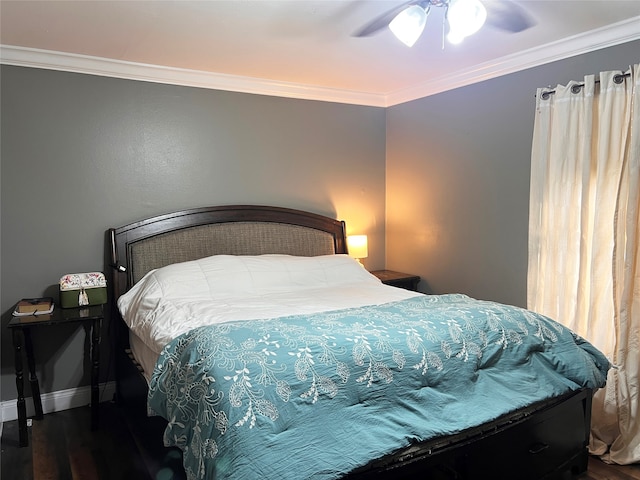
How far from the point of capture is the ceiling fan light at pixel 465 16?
192 cm

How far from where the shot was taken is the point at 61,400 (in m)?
3.17

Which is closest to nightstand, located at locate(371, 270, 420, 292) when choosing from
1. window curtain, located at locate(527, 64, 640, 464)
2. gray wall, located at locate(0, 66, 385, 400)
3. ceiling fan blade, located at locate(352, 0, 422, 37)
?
gray wall, located at locate(0, 66, 385, 400)

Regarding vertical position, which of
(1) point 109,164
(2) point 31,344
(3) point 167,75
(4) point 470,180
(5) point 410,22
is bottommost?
(2) point 31,344

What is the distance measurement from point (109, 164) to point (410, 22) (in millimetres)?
2186

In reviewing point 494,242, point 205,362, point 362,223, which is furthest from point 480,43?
point 205,362

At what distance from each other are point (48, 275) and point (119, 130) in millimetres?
1049

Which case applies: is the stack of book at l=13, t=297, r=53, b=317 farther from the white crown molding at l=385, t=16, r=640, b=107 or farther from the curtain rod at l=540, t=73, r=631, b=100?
the curtain rod at l=540, t=73, r=631, b=100

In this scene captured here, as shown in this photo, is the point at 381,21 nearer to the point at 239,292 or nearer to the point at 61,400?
the point at 239,292

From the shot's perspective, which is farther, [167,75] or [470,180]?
[470,180]

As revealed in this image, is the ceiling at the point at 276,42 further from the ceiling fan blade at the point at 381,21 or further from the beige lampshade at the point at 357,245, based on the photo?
the beige lampshade at the point at 357,245

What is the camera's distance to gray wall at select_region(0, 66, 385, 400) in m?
2.99

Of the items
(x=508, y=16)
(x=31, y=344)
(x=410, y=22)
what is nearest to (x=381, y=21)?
(x=410, y=22)

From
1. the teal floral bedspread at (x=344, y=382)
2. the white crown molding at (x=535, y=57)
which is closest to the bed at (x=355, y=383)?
the teal floral bedspread at (x=344, y=382)

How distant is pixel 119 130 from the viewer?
325cm
